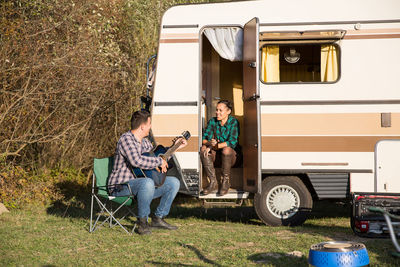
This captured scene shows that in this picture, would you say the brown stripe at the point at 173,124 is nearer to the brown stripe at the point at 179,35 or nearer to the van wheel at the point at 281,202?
the brown stripe at the point at 179,35

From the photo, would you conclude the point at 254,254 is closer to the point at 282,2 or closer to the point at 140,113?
the point at 140,113

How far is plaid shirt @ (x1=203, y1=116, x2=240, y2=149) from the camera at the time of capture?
22.4 feet

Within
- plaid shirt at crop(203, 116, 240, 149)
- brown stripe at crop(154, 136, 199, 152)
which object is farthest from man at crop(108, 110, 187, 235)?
plaid shirt at crop(203, 116, 240, 149)

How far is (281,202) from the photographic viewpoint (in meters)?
6.57

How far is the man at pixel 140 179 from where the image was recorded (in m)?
5.80

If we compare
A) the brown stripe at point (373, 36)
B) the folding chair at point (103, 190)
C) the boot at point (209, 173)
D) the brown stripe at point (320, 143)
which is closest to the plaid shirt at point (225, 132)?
the boot at point (209, 173)

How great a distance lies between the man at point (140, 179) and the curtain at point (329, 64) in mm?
1985

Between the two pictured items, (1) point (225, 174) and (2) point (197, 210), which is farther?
(2) point (197, 210)

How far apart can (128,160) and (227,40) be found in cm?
212

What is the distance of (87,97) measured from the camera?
9.30m

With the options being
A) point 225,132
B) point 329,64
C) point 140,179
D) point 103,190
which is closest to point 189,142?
point 225,132

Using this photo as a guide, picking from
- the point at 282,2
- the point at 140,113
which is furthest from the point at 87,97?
the point at 282,2

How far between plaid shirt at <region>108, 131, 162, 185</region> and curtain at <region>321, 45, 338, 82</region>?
2.39 metres

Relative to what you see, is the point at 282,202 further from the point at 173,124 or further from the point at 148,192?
the point at 148,192
